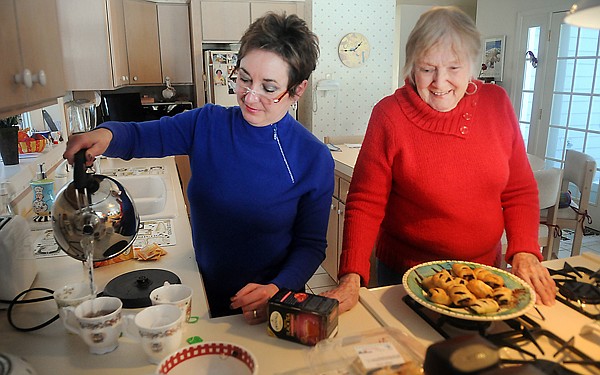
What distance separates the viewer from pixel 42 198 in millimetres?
1773

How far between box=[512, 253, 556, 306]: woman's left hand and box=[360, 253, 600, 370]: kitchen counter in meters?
0.02

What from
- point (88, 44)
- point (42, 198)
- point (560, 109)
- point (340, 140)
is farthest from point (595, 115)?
point (42, 198)

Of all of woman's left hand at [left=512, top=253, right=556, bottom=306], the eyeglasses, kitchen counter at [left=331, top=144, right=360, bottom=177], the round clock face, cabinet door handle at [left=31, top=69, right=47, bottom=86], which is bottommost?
kitchen counter at [left=331, top=144, right=360, bottom=177]

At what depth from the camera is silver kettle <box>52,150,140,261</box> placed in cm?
96

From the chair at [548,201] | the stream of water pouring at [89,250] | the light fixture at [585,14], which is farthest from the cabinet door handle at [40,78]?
the chair at [548,201]

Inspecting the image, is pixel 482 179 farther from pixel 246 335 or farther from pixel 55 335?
pixel 55 335

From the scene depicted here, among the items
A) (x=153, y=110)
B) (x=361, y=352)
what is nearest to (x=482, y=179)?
(x=361, y=352)

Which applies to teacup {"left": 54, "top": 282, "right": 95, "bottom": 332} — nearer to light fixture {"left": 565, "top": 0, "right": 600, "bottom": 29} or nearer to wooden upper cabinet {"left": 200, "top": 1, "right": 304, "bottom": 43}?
light fixture {"left": 565, "top": 0, "right": 600, "bottom": 29}

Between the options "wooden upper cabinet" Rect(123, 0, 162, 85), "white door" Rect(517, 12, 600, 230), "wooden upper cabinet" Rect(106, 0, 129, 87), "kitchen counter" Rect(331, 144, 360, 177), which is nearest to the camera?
"kitchen counter" Rect(331, 144, 360, 177)

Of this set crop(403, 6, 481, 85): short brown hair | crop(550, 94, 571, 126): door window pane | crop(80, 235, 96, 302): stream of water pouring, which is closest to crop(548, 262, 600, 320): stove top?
crop(403, 6, 481, 85): short brown hair

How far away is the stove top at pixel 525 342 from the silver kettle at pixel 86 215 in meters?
0.68

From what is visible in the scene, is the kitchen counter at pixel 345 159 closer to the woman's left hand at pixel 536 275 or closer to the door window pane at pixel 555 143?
the woman's left hand at pixel 536 275

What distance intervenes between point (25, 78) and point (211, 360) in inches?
27.2

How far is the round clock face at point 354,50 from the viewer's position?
435 centimetres
